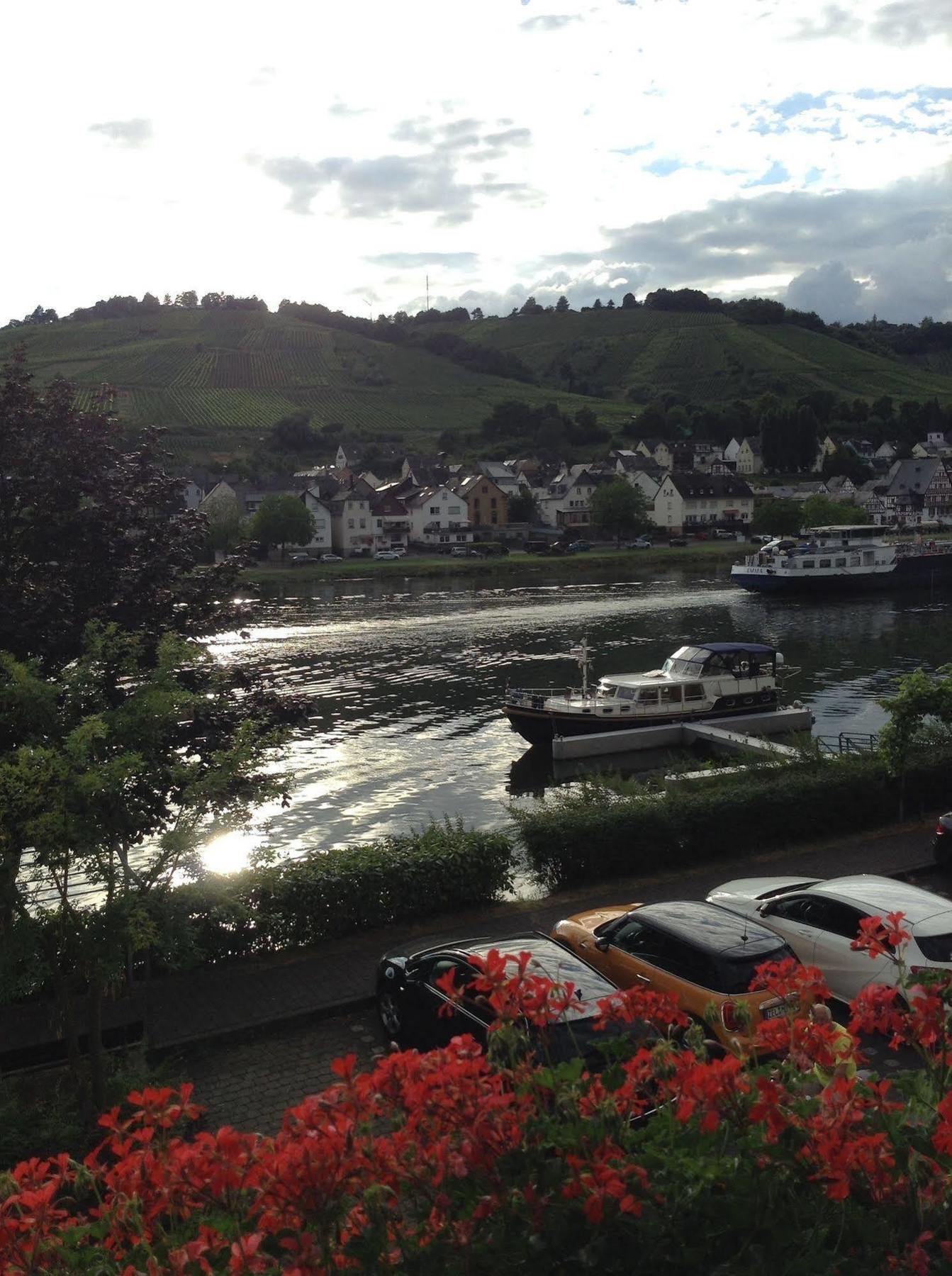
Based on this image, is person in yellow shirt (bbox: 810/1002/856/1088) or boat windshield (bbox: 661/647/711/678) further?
boat windshield (bbox: 661/647/711/678)

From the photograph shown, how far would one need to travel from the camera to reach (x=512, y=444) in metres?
168

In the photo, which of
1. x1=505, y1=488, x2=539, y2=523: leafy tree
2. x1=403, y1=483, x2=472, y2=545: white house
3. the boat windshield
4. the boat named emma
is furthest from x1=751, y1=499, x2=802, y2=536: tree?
the boat windshield

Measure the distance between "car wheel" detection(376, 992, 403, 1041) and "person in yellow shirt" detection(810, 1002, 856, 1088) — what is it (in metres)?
6.44

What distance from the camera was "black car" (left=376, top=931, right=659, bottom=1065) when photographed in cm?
848

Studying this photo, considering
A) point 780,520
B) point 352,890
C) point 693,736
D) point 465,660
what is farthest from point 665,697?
point 780,520

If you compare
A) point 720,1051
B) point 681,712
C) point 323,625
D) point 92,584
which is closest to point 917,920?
point 720,1051

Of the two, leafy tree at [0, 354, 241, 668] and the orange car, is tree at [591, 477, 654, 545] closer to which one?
leafy tree at [0, 354, 241, 668]

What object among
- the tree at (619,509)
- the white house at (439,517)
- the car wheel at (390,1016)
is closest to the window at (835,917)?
the car wheel at (390,1016)

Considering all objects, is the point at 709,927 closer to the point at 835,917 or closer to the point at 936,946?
the point at 835,917

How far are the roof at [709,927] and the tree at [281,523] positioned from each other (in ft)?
302

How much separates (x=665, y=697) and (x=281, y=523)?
237 feet

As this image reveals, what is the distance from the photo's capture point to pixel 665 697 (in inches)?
1358

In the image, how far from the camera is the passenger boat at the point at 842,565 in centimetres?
7931

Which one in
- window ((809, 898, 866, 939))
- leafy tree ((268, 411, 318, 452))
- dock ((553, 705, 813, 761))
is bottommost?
dock ((553, 705, 813, 761))
